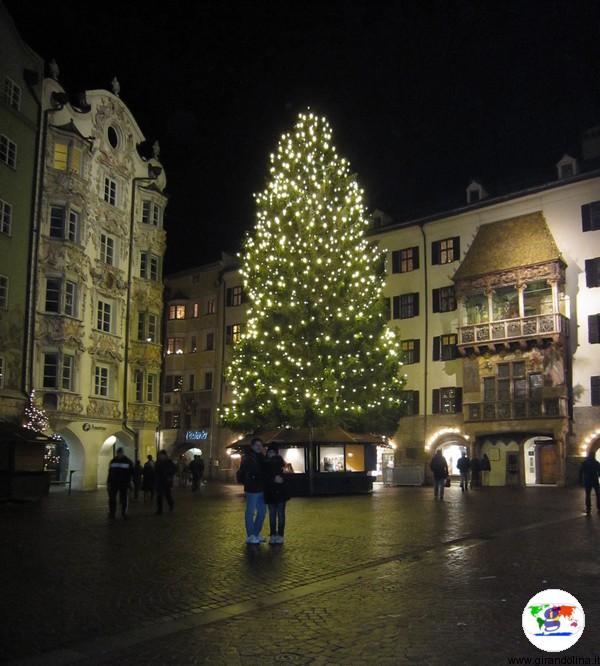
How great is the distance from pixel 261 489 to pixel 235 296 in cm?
4656

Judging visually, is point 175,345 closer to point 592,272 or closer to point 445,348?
point 445,348

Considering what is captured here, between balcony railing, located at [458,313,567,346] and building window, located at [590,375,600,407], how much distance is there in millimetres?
3019

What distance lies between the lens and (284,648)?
22.9 feet

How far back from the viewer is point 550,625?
6.49 metres

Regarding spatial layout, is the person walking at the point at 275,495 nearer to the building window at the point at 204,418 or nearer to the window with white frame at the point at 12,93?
the window with white frame at the point at 12,93

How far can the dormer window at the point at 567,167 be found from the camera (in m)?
44.8

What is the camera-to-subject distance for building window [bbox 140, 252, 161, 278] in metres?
45.2

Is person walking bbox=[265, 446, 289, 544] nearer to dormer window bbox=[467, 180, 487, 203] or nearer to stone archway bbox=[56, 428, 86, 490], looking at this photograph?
stone archway bbox=[56, 428, 86, 490]

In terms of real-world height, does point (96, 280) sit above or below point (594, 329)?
above

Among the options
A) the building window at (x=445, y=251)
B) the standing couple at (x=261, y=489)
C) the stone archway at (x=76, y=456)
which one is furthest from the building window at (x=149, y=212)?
the standing couple at (x=261, y=489)

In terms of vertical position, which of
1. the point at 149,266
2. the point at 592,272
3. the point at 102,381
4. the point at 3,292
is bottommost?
the point at 102,381

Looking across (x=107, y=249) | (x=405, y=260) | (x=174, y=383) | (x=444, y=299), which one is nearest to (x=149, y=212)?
(x=107, y=249)

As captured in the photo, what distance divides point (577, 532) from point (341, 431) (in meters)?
18.9

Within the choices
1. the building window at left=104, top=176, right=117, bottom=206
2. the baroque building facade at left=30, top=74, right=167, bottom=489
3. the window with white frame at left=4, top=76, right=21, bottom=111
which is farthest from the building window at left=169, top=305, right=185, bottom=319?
the window with white frame at left=4, top=76, right=21, bottom=111
